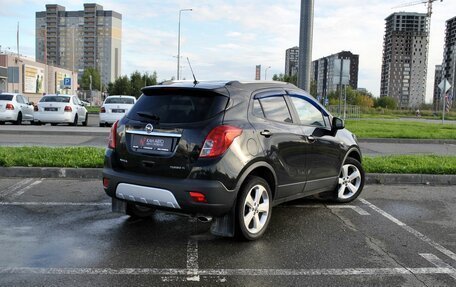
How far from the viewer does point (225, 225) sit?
4.75 meters

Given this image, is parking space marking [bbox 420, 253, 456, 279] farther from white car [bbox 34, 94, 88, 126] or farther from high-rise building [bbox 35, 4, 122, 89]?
high-rise building [bbox 35, 4, 122, 89]

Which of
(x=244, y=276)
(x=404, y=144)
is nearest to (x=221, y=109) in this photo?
(x=244, y=276)

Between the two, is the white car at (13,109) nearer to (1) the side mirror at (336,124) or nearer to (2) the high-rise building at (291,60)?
(1) the side mirror at (336,124)

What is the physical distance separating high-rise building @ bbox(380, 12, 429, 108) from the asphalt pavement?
336 feet

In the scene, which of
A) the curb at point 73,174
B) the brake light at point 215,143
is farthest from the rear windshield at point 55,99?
the brake light at point 215,143

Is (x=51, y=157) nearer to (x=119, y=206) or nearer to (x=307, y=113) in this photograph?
(x=119, y=206)

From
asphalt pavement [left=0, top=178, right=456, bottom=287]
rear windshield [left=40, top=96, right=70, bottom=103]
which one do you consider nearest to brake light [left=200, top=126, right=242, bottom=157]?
asphalt pavement [left=0, top=178, right=456, bottom=287]

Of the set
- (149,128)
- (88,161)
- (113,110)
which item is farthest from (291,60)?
(149,128)

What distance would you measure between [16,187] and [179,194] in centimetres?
403

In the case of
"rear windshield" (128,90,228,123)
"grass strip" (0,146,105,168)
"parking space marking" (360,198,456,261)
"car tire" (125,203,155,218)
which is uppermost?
"rear windshield" (128,90,228,123)

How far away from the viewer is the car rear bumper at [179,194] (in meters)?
4.48

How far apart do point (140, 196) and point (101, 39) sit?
120m

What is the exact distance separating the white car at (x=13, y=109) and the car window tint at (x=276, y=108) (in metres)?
18.5

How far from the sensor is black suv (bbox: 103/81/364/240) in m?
4.53
